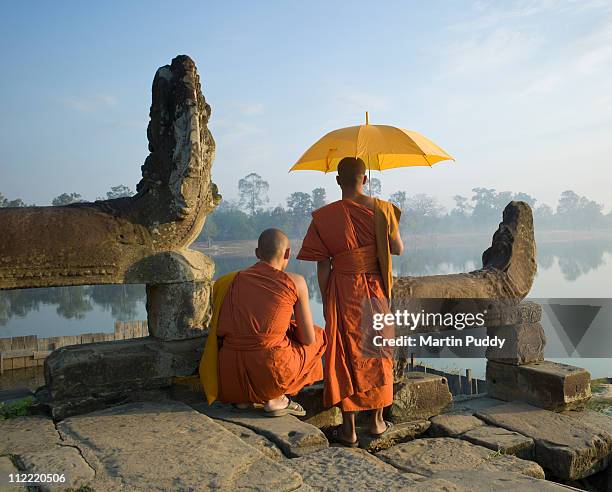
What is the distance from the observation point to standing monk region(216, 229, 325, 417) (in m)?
3.22

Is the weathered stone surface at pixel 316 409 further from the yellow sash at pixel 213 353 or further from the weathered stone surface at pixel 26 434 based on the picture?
the weathered stone surface at pixel 26 434

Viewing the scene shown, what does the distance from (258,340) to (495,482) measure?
149 centimetres

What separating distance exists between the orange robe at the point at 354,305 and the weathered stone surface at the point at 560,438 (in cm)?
110

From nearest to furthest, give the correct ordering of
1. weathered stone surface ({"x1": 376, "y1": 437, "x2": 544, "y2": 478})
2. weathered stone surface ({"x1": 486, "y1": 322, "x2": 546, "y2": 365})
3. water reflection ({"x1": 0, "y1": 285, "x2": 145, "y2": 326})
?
weathered stone surface ({"x1": 376, "y1": 437, "x2": 544, "y2": 478}) → weathered stone surface ({"x1": 486, "y1": 322, "x2": 546, "y2": 365}) → water reflection ({"x1": 0, "y1": 285, "x2": 145, "y2": 326})

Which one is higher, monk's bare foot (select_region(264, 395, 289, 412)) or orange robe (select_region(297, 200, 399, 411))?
orange robe (select_region(297, 200, 399, 411))

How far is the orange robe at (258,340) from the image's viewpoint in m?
3.21

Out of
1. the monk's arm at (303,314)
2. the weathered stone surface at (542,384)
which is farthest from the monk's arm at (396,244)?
the weathered stone surface at (542,384)

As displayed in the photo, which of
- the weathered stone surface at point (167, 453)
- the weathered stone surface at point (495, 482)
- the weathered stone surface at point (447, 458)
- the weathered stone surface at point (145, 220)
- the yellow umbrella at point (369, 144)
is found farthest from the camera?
the yellow umbrella at point (369, 144)

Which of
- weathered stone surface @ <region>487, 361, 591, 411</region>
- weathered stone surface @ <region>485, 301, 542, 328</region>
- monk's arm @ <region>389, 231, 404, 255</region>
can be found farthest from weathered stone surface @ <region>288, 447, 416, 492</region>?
weathered stone surface @ <region>487, 361, 591, 411</region>

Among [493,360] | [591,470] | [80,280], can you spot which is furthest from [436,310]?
[80,280]

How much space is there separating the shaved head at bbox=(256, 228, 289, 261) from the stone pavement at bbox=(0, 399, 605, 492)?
986 millimetres

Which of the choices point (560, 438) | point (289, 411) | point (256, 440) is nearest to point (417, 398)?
point (560, 438)

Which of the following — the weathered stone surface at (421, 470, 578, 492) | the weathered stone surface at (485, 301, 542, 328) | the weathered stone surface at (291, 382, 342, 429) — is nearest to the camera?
the weathered stone surface at (421, 470, 578, 492)

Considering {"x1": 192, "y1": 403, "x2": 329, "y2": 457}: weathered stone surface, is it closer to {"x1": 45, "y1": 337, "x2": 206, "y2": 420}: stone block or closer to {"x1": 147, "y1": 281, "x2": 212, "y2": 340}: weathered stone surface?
{"x1": 45, "y1": 337, "x2": 206, "y2": 420}: stone block
